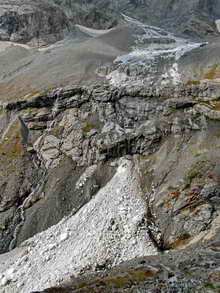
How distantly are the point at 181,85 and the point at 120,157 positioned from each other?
10607mm

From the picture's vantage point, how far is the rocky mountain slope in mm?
16469

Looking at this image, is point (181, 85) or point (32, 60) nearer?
point (181, 85)

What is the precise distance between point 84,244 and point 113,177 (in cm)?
691

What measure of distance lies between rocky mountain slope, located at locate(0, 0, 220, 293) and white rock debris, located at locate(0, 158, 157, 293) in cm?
7

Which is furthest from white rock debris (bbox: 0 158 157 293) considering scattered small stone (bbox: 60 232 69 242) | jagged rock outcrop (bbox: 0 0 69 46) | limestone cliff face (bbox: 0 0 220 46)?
limestone cliff face (bbox: 0 0 220 46)

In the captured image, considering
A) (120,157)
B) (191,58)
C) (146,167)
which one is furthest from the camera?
(191,58)

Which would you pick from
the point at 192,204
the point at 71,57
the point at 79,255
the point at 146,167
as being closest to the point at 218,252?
the point at 192,204

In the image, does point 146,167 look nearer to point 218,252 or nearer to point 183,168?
point 183,168

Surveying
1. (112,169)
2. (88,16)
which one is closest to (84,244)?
(112,169)

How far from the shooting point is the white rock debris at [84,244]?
17.2 m

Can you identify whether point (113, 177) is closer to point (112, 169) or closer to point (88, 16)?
point (112, 169)

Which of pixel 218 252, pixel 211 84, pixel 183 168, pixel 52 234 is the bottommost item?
pixel 52 234

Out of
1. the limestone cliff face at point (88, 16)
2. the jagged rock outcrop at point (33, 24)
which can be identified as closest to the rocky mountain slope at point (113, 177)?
the jagged rock outcrop at point (33, 24)

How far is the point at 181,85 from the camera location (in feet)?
94.0
